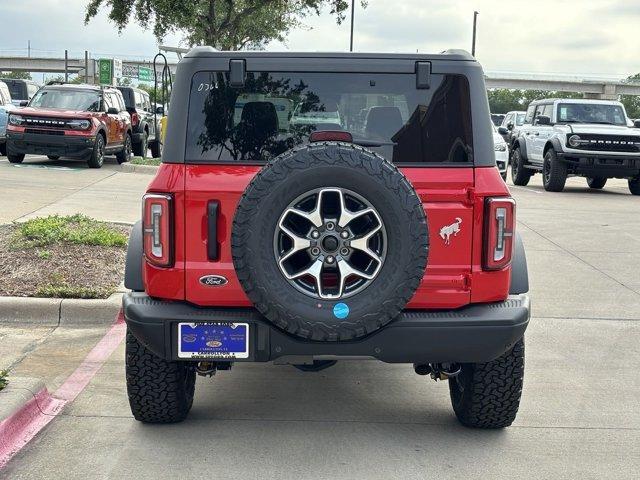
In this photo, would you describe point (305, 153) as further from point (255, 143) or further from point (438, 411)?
point (438, 411)

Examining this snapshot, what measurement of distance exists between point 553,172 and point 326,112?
1588cm

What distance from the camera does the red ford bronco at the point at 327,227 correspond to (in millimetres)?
4051

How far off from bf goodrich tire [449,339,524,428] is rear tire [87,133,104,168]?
54.4ft

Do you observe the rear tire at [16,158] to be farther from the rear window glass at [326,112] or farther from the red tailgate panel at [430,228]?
the red tailgate panel at [430,228]

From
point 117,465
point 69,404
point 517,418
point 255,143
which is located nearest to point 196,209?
point 255,143

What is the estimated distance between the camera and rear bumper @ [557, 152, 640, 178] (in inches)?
749

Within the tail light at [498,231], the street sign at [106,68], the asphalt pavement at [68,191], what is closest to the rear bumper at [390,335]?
the tail light at [498,231]

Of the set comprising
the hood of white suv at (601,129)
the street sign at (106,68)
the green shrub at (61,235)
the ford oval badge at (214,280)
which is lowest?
the green shrub at (61,235)

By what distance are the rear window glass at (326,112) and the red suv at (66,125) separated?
637 inches

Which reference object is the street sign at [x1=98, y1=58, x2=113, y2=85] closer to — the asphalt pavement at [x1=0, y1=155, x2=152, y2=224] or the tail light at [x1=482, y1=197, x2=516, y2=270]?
the asphalt pavement at [x1=0, y1=155, x2=152, y2=224]

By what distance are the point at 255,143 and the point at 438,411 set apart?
1.90m

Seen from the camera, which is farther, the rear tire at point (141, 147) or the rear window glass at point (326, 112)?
the rear tire at point (141, 147)

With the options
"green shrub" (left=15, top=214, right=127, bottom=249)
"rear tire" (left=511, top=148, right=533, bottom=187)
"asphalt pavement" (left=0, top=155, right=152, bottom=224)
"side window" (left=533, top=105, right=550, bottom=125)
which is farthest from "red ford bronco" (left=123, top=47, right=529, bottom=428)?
"rear tire" (left=511, top=148, right=533, bottom=187)

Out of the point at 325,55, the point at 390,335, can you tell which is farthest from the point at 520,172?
the point at 390,335
